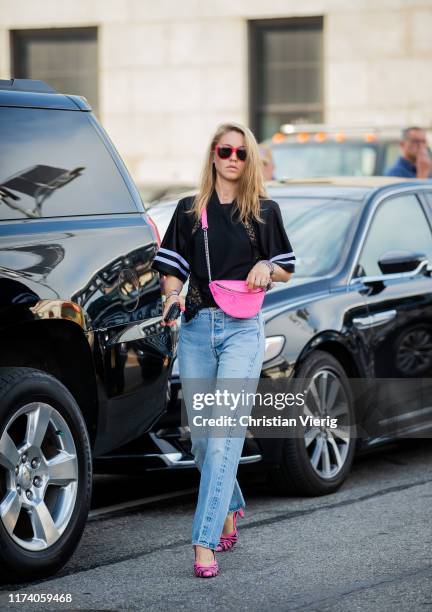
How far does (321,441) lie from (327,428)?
8 cm

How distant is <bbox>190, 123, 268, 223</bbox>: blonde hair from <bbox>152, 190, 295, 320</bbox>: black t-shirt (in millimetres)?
32

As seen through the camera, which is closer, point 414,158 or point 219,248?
point 219,248

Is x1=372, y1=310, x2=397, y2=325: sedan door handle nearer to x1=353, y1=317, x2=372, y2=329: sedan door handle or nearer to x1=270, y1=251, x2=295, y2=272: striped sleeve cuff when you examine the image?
x1=353, y1=317, x2=372, y2=329: sedan door handle

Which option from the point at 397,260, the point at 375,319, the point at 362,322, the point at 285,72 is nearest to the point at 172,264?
the point at 362,322

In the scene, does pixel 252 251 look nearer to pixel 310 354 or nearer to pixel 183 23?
pixel 310 354

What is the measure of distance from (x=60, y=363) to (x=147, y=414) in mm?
503

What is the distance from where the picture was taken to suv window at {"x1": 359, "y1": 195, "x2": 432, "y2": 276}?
8.18 metres

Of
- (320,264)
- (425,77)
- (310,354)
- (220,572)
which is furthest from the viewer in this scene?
(425,77)

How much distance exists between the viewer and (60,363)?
570cm

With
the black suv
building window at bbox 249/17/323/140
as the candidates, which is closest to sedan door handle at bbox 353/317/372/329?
the black suv

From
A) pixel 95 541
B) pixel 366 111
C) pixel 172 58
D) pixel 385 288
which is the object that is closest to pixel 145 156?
pixel 172 58

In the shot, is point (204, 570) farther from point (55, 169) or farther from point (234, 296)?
point (55, 169)

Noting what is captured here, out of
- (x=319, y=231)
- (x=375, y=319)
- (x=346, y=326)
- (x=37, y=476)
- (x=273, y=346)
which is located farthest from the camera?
(x=319, y=231)

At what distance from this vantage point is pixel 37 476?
5.39 metres
